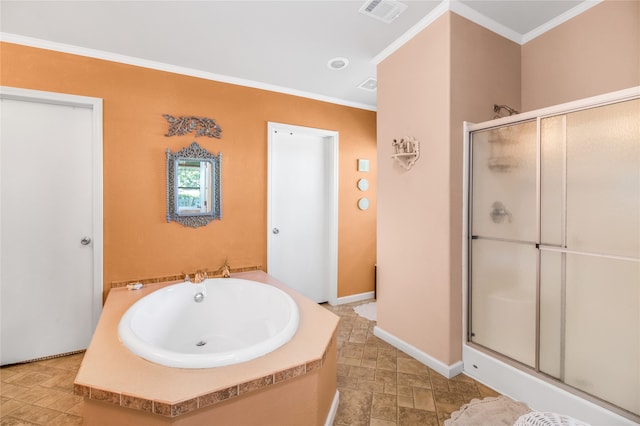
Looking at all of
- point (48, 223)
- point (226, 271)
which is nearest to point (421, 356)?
point (226, 271)

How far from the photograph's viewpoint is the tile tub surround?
114 centimetres

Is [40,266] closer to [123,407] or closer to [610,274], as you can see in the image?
[123,407]

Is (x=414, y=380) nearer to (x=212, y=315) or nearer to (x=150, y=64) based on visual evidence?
(x=212, y=315)

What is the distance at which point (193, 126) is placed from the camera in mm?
2809

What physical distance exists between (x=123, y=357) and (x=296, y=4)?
2.28 m

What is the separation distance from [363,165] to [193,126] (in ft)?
6.67

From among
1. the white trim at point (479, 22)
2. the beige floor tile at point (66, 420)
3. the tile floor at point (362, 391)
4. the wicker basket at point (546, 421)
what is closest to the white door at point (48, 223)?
the tile floor at point (362, 391)

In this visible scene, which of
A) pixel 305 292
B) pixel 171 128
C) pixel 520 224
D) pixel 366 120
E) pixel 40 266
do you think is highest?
pixel 366 120

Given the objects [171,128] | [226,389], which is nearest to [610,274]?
[226,389]

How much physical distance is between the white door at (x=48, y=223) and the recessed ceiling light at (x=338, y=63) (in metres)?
2.03

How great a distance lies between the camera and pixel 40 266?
240cm

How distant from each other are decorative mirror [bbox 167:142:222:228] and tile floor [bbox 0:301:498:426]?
1.45 metres

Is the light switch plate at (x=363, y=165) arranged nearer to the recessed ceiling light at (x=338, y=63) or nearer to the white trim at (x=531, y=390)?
the recessed ceiling light at (x=338, y=63)

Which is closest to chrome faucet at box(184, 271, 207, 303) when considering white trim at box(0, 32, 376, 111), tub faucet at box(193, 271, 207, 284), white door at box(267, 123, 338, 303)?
tub faucet at box(193, 271, 207, 284)
